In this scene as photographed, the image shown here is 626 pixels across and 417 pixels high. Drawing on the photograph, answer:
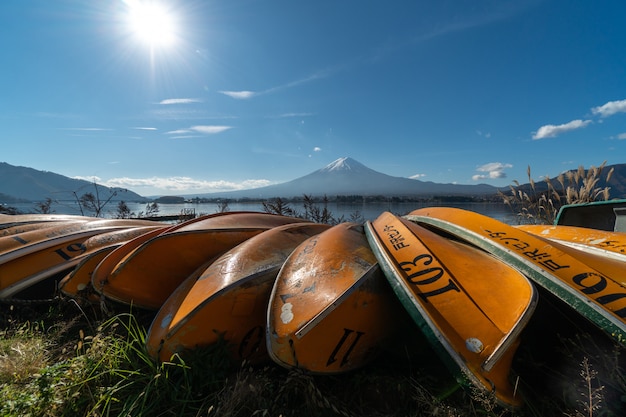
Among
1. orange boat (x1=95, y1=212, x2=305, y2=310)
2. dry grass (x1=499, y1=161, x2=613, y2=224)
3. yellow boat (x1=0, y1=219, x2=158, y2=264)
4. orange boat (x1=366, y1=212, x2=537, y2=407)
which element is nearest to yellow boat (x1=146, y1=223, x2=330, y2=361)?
orange boat (x1=95, y1=212, x2=305, y2=310)

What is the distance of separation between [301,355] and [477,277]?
43.6 inches

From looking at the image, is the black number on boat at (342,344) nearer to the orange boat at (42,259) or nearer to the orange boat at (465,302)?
the orange boat at (465,302)

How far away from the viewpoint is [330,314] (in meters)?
1.40

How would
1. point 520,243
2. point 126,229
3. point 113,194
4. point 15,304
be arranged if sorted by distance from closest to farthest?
point 520,243 < point 15,304 < point 126,229 < point 113,194

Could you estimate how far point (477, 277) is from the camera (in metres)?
1.65

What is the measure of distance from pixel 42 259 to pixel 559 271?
402cm

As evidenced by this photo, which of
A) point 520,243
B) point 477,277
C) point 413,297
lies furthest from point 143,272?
point 520,243

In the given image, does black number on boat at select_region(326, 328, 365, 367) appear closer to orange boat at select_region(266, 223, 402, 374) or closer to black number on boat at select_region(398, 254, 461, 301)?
orange boat at select_region(266, 223, 402, 374)

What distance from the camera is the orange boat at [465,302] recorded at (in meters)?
1.19

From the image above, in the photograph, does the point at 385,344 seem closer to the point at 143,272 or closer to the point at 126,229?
the point at 143,272

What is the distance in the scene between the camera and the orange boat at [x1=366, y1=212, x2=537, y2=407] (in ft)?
3.91

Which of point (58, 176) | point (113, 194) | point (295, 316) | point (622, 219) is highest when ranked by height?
point (58, 176)

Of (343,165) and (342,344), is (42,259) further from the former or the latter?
(343,165)

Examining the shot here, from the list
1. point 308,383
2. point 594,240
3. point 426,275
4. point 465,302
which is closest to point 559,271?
point 465,302
